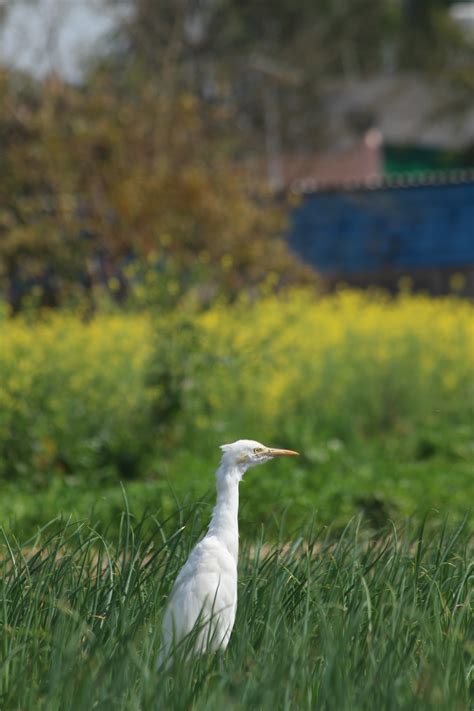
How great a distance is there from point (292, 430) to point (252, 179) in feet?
25.0

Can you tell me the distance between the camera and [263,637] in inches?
153

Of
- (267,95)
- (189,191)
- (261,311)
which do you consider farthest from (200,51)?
(261,311)

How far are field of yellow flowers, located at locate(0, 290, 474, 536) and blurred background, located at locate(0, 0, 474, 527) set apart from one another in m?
0.02

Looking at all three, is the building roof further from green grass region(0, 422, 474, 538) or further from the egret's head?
the egret's head

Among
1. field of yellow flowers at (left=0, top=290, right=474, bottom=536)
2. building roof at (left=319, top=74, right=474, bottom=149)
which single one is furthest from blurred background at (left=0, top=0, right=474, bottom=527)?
building roof at (left=319, top=74, right=474, bottom=149)

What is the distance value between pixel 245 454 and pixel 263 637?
536 mm

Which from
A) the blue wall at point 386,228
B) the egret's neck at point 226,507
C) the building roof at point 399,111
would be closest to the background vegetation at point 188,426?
the egret's neck at point 226,507

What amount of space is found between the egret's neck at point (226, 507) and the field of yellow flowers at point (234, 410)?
11.2ft

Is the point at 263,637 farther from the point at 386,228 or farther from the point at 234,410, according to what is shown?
the point at 386,228

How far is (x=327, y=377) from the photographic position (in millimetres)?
11375

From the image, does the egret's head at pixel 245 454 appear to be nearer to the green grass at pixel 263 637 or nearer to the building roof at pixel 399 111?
the green grass at pixel 263 637

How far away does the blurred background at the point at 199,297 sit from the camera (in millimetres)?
9117

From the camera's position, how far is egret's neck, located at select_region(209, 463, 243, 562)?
3.85 m

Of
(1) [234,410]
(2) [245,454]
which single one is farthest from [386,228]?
(2) [245,454]
